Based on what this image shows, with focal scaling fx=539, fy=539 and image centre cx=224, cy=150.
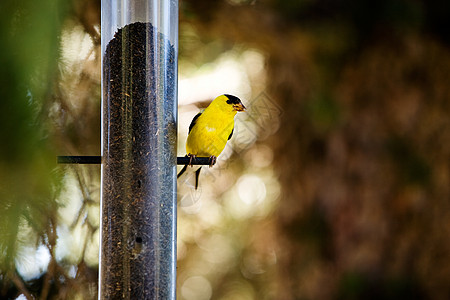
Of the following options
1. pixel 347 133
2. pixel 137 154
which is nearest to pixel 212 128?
pixel 137 154

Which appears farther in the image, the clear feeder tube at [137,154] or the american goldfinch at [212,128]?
the american goldfinch at [212,128]

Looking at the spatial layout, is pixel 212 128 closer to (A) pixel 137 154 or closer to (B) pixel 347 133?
(A) pixel 137 154

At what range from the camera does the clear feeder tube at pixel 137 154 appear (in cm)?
164

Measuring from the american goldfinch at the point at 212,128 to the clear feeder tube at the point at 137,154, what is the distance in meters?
0.34

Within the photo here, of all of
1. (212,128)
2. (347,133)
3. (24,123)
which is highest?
(347,133)

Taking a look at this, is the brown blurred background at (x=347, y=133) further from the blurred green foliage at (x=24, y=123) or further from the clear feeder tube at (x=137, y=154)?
the blurred green foliage at (x=24, y=123)

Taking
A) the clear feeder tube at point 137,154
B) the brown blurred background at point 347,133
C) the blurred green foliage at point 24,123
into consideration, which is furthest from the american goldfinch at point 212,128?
the brown blurred background at point 347,133

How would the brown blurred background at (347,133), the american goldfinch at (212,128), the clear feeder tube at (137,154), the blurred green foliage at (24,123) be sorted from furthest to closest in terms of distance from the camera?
the brown blurred background at (347,133) → the american goldfinch at (212,128) → the clear feeder tube at (137,154) → the blurred green foliage at (24,123)

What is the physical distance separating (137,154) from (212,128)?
49 centimetres

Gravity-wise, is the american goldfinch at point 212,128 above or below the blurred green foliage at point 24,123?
above

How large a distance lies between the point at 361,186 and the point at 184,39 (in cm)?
165

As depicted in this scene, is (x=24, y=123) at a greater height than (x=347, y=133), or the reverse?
(x=347, y=133)

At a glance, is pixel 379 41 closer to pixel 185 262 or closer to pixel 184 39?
pixel 184 39

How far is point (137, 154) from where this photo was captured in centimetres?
169
